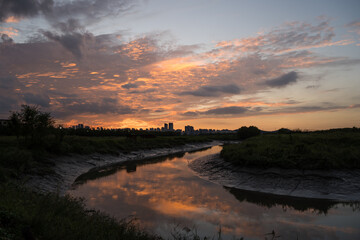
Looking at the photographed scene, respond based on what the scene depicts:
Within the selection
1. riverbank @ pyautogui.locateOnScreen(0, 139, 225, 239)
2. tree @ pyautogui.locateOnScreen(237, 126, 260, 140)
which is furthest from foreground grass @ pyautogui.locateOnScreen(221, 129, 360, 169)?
tree @ pyautogui.locateOnScreen(237, 126, 260, 140)

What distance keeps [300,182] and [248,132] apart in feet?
278

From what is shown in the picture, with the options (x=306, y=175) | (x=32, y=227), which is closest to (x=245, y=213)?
(x=306, y=175)

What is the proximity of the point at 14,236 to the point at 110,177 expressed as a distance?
1752 centimetres

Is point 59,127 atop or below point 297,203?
atop

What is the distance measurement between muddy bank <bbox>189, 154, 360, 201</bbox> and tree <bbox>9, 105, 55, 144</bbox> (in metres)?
20.1

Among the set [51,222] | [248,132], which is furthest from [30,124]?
[248,132]

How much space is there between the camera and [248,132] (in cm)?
9850

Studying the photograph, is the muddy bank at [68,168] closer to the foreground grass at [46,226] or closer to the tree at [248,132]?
the foreground grass at [46,226]

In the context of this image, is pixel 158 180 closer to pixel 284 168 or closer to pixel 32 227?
pixel 284 168

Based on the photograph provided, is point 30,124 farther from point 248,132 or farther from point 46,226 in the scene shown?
point 248,132

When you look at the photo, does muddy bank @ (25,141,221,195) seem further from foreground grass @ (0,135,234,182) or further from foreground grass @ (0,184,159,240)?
foreground grass @ (0,184,159,240)

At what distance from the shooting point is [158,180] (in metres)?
21.2

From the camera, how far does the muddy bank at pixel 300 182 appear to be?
47.9 feet

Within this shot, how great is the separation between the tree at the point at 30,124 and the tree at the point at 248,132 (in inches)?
3229
